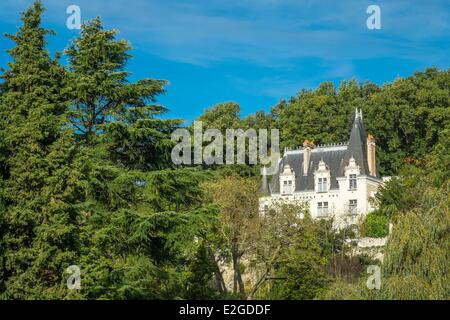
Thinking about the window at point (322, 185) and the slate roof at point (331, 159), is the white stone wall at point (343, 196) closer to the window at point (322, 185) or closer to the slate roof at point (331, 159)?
the window at point (322, 185)

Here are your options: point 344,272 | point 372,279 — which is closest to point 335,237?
point 344,272

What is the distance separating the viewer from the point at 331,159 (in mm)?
53219

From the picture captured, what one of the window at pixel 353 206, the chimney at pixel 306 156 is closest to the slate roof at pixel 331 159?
the chimney at pixel 306 156

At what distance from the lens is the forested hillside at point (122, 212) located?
853 inches

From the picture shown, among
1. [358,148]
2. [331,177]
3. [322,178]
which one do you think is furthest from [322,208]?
[358,148]

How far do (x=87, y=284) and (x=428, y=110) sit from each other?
41.3m

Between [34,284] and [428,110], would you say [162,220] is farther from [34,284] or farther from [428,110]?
[428,110]

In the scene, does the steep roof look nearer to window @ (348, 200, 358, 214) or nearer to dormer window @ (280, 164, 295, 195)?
window @ (348, 200, 358, 214)

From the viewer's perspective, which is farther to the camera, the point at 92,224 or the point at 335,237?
the point at 335,237

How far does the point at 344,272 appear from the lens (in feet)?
123

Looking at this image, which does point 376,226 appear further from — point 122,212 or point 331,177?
point 122,212

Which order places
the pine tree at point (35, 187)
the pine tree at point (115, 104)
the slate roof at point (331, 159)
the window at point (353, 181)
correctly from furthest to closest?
the slate roof at point (331, 159) → the window at point (353, 181) → the pine tree at point (115, 104) → the pine tree at point (35, 187)

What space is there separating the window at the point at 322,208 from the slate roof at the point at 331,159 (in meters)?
1.07

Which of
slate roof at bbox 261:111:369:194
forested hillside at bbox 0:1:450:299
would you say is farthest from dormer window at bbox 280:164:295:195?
forested hillside at bbox 0:1:450:299
